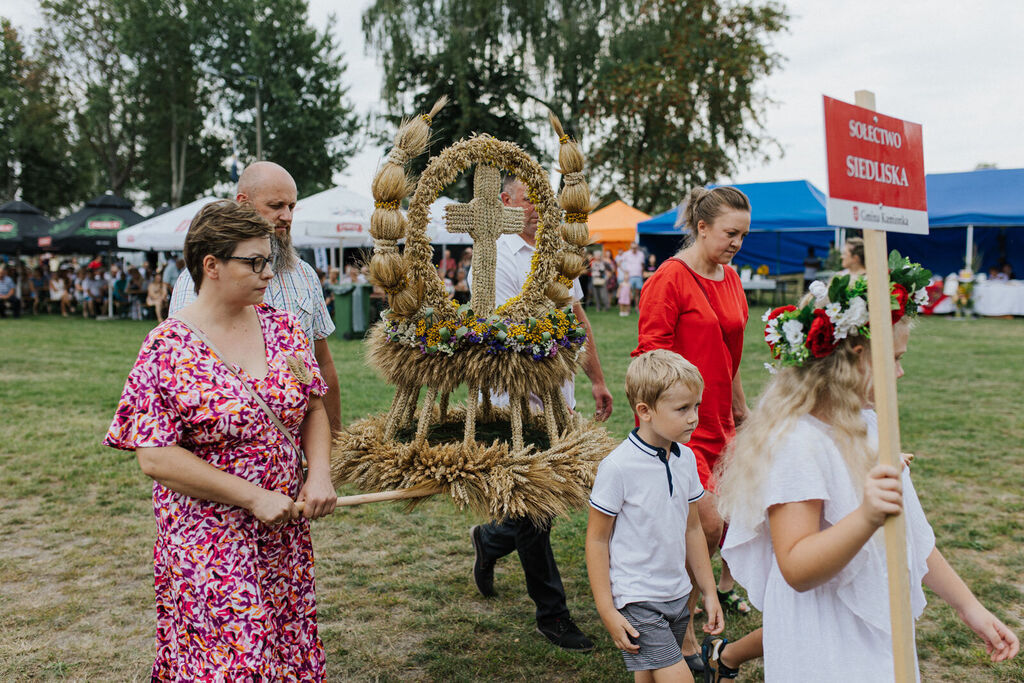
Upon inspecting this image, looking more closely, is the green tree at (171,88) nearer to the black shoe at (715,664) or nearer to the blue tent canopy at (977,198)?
the blue tent canopy at (977,198)

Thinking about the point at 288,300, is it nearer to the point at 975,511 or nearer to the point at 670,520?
the point at 670,520

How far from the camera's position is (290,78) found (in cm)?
3894

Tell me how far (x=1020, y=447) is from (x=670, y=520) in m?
6.07

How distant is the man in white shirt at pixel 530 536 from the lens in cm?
371

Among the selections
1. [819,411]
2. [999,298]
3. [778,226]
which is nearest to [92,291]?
[778,226]

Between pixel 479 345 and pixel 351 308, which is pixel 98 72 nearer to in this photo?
pixel 351 308

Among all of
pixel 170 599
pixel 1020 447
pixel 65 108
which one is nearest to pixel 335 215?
pixel 1020 447

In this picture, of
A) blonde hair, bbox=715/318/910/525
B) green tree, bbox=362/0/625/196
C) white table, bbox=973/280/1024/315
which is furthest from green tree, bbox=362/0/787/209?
blonde hair, bbox=715/318/910/525

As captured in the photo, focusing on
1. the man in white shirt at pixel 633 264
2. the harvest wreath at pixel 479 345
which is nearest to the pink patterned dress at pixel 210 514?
the harvest wreath at pixel 479 345

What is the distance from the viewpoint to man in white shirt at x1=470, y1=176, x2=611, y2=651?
12.2ft

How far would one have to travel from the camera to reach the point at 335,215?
48.6ft

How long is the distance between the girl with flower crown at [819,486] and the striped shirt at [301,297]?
196 cm

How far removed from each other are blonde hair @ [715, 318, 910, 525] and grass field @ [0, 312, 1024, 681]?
0.47 meters

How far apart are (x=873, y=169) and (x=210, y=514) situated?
2.00 m
